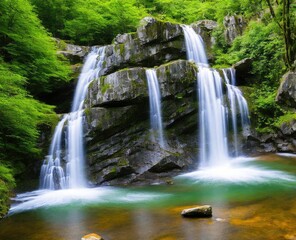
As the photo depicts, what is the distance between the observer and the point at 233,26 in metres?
20.1

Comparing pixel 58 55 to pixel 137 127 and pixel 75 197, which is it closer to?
pixel 137 127

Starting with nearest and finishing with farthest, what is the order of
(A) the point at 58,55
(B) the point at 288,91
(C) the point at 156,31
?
(B) the point at 288,91, (A) the point at 58,55, (C) the point at 156,31

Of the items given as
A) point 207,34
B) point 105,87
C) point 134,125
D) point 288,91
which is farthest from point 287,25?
point 105,87

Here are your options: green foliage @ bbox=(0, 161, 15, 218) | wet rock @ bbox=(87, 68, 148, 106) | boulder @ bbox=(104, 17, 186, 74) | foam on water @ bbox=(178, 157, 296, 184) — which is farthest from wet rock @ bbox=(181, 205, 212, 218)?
boulder @ bbox=(104, 17, 186, 74)

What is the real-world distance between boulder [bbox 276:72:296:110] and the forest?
40 cm

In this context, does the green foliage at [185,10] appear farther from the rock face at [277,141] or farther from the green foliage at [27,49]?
the green foliage at [27,49]

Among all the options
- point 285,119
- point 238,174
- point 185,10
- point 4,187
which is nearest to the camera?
point 4,187

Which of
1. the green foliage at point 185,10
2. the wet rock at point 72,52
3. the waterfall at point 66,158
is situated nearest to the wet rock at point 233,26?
the green foliage at point 185,10

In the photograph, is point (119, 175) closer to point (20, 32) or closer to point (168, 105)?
point (168, 105)

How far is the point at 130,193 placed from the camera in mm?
10125

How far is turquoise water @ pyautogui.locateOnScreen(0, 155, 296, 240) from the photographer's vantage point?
245 inches

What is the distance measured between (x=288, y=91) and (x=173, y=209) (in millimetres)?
9205

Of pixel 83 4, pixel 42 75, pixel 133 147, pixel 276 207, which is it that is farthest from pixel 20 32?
pixel 276 207

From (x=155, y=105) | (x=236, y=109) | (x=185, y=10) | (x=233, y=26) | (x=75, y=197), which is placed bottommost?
(x=75, y=197)
